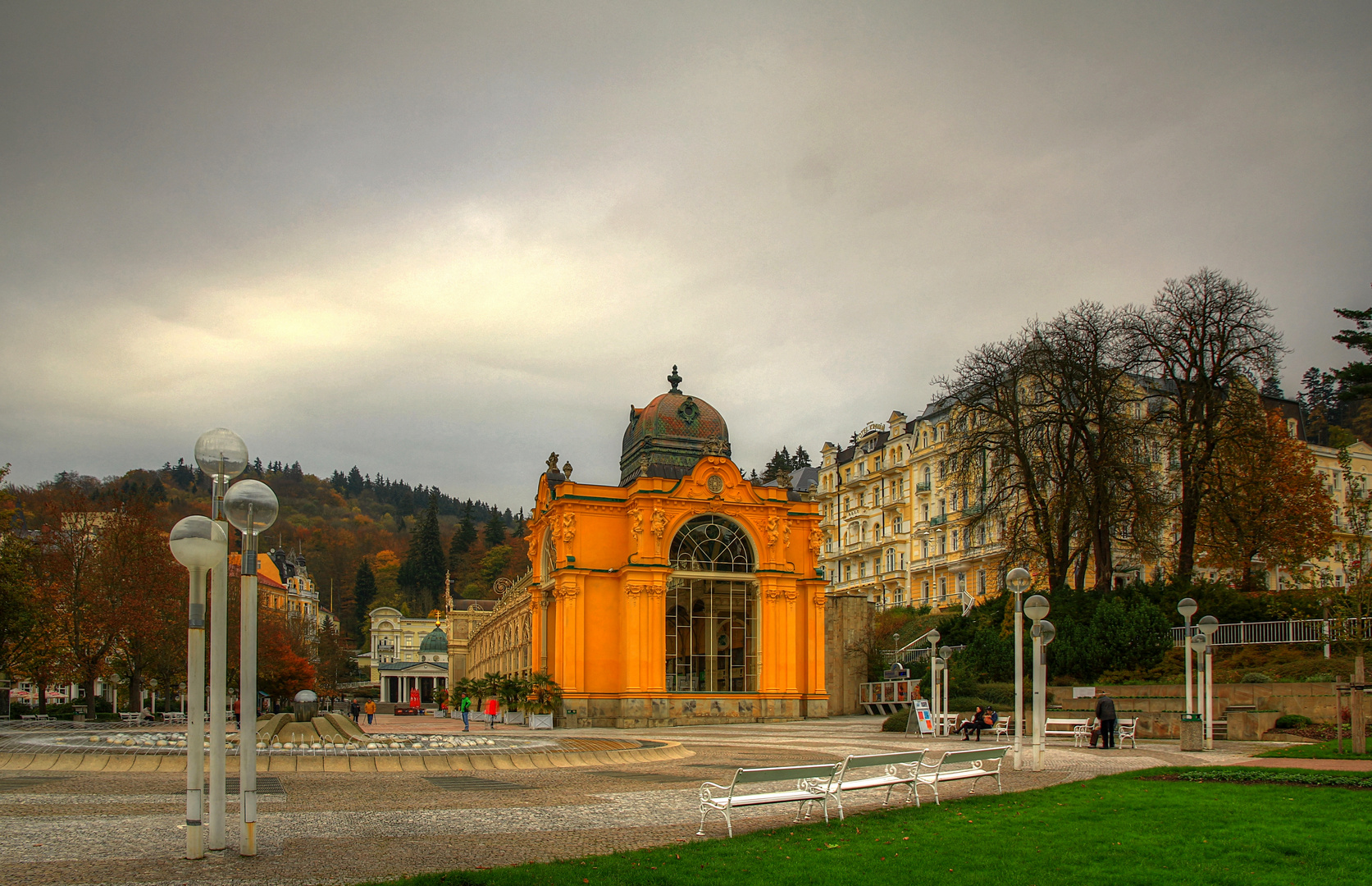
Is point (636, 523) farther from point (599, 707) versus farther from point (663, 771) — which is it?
point (663, 771)

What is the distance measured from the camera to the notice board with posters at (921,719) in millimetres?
33125

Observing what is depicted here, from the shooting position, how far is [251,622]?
11367 mm

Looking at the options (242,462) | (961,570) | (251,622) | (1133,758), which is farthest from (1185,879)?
(961,570)

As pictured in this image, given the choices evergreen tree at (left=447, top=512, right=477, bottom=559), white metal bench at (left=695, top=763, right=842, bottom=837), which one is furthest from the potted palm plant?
evergreen tree at (left=447, top=512, right=477, bottom=559)

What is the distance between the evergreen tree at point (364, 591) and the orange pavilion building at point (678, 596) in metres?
110

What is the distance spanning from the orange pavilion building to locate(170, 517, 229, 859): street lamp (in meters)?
34.3

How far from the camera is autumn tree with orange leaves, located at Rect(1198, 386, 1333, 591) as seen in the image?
133ft

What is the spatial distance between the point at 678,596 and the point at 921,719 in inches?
661

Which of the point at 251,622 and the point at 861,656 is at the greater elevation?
the point at 251,622

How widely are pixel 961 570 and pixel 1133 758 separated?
46.3 meters

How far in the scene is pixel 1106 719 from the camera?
2598 centimetres

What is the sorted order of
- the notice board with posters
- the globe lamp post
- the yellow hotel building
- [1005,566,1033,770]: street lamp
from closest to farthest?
[1005,566,1033,770]: street lamp
the globe lamp post
the notice board with posters
the yellow hotel building

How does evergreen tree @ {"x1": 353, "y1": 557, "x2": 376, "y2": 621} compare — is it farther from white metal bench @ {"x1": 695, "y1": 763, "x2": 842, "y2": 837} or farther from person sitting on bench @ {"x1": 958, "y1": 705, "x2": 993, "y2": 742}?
white metal bench @ {"x1": 695, "y1": 763, "x2": 842, "y2": 837}

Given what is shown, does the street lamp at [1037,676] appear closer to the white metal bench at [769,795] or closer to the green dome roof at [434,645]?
the white metal bench at [769,795]
